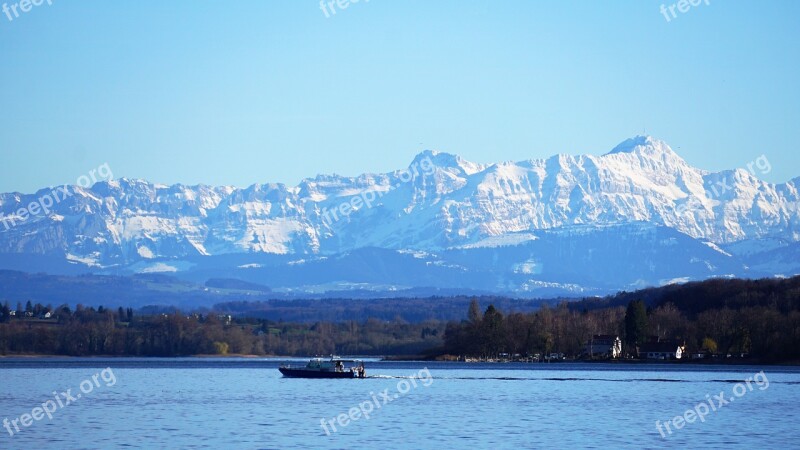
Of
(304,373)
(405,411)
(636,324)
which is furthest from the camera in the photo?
(636,324)

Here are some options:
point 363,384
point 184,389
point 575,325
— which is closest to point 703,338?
point 575,325

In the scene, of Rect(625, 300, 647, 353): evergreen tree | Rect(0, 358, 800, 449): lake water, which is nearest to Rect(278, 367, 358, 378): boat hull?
Rect(0, 358, 800, 449): lake water

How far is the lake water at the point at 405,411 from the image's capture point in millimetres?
68812

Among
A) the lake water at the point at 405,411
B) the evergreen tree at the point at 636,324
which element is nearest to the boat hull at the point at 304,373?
the lake water at the point at 405,411

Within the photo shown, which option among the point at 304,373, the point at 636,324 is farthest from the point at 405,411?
the point at 636,324

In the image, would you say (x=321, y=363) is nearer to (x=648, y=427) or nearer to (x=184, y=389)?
(x=184, y=389)

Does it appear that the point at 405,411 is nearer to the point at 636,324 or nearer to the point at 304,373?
the point at 304,373

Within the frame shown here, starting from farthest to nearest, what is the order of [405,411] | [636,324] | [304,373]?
1. [636,324]
2. [304,373]
3. [405,411]

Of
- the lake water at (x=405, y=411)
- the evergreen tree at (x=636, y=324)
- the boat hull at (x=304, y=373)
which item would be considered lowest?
the lake water at (x=405, y=411)

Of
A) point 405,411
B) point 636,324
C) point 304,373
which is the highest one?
point 636,324

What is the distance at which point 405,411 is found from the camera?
3477 inches

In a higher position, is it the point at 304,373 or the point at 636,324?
the point at 636,324

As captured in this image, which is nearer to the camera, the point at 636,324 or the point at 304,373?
the point at 304,373

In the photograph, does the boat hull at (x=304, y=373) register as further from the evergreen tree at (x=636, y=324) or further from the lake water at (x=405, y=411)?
the evergreen tree at (x=636, y=324)
